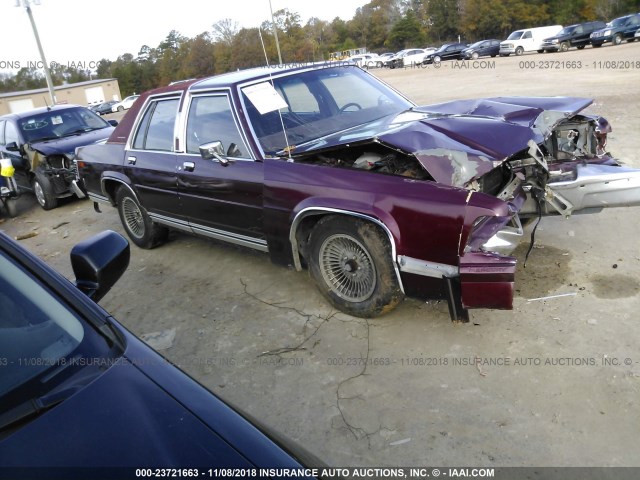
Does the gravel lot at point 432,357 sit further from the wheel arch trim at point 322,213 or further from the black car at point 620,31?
the black car at point 620,31

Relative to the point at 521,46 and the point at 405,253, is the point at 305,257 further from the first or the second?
the point at 521,46

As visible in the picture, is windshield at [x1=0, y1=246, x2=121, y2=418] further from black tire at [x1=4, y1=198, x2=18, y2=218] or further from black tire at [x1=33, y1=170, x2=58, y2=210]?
black tire at [x1=4, y1=198, x2=18, y2=218]

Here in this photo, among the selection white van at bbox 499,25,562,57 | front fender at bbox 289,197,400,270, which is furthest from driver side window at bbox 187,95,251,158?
white van at bbox 499,25,562,57

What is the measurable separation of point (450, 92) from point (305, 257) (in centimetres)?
1530

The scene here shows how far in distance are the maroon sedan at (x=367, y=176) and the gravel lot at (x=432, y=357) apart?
39 centimetres

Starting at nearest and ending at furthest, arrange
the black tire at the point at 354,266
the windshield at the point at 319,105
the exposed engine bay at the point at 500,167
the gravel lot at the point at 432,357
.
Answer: the gravel lot at the point at 432,357, the black tire at the point at 354,266, the exposed engine bay at the point at 500,167, the windshield at the point at 319,105

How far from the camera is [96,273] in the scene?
241 centimetres

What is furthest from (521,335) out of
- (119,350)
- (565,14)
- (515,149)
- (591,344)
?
(565,14)

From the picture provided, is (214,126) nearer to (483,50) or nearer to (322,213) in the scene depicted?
(322,213)

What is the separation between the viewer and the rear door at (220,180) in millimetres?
4344

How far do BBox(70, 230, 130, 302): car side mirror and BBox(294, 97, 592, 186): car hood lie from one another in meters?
1.91

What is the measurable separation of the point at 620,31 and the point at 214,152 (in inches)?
1229

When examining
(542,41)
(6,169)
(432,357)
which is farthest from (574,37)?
(432,357)

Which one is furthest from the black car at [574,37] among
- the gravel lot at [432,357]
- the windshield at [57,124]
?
the gravel lot at [432,357]
